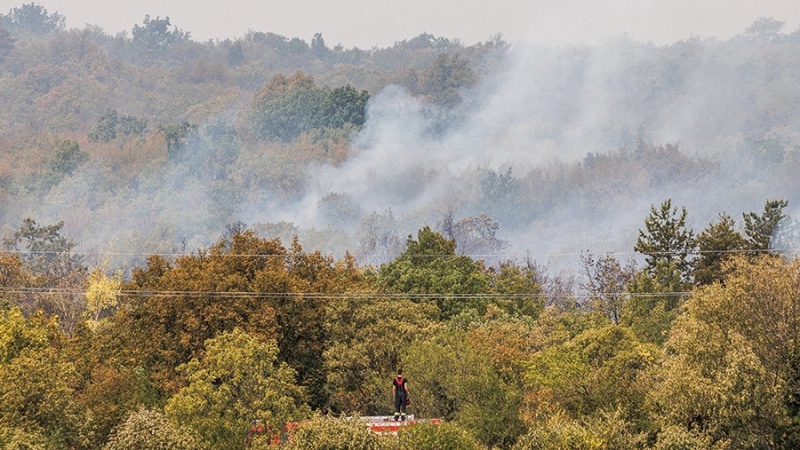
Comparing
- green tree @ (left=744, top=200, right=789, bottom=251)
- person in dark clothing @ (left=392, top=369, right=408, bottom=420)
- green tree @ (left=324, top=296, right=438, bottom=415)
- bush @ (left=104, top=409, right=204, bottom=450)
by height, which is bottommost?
bush @ (left=104, top=409, right=204, bottom=450)

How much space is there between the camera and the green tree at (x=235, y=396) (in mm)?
51000

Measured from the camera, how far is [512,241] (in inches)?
7111

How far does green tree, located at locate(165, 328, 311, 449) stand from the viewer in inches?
2008

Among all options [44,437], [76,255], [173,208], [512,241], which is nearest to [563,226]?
[512,241]

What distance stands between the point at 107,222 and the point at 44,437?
150614mm

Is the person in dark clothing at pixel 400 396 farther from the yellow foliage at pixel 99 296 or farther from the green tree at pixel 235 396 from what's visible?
the yellow foliage at pixel 99 296


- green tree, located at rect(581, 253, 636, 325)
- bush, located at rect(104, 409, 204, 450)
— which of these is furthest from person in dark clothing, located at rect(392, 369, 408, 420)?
green tree, located at rect(581, 253, 636, 325)

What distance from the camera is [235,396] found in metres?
52.4

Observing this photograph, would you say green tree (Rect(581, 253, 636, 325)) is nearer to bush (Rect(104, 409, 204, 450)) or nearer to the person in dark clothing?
→ the person in dark clothing

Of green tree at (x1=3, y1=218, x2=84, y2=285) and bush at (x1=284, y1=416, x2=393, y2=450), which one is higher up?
green tree at (x1=3, y1=218, x2=84, y2=285)

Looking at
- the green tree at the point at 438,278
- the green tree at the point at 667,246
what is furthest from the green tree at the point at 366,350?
the green tree at the point at 667,246

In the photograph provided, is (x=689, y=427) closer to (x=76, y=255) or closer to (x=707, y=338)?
(x=707, y=338)

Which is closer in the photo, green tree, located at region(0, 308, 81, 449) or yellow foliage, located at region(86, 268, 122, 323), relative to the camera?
green tree, located at region(0, 308, 81, 449)

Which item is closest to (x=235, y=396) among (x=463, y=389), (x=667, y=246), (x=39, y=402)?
(x=39, y=402)
